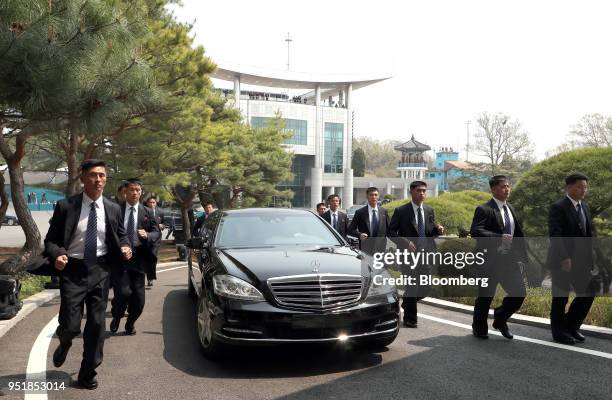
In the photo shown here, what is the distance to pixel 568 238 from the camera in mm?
6117

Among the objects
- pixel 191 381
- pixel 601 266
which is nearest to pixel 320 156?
pixel 601 266

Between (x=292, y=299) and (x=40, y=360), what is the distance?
266cm

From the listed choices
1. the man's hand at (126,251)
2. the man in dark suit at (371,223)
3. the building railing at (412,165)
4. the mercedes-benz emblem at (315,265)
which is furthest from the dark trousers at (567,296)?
the building railing at (412,165)

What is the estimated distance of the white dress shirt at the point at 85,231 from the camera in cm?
471

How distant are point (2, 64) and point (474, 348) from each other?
634 centimetres

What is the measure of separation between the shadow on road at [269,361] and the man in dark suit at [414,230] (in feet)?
5.26

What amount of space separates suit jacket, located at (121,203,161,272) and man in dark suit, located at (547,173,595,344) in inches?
190

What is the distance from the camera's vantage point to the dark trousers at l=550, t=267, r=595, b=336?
6086mm

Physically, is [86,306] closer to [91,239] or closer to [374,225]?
[91,239]

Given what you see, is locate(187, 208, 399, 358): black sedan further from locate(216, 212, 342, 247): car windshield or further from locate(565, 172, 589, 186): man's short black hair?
locate(565, 172, 589, 186): man's short black hair

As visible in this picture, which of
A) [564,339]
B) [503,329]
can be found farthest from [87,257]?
[564,339]

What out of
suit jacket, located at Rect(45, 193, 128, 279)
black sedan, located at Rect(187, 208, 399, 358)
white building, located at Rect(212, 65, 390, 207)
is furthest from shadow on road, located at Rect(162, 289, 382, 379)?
white building, located at Rect(212, 65, 390, 207)

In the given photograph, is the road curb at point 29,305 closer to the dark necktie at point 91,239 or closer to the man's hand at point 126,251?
the dark necktie at point 91,239

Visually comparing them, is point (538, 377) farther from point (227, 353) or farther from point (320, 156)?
point (320, 156)
